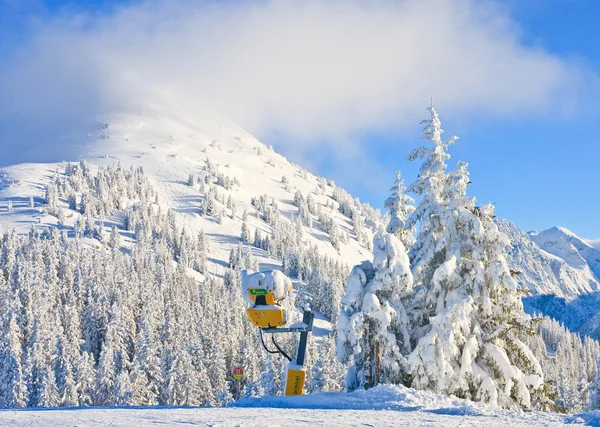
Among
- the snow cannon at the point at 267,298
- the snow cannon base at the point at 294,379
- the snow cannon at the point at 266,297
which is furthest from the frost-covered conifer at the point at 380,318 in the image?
the snow cannon at the point at 267,298

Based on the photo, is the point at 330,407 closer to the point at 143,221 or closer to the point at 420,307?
the point at 420,307

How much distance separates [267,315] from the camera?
975cm

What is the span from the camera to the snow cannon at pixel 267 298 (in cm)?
973

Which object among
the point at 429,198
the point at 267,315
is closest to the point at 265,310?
the point at 267,315

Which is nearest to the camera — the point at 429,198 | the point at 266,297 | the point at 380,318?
the point at 266,297

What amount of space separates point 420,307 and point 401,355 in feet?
7.81

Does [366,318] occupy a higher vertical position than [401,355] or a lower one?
higher

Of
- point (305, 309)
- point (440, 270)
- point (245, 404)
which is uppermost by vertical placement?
point (440, 270)

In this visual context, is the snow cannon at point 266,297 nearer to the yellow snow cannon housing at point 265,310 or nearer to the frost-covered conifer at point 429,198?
the yellow snow cannon housing at point 265,310

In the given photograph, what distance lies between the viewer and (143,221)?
171500mm

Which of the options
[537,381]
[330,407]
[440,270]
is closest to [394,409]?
[330,407]

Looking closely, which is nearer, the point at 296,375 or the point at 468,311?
the point at 296,375

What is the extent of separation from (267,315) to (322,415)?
2.90 metres

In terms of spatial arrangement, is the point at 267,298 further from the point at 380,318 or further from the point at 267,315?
the point at 380,318
